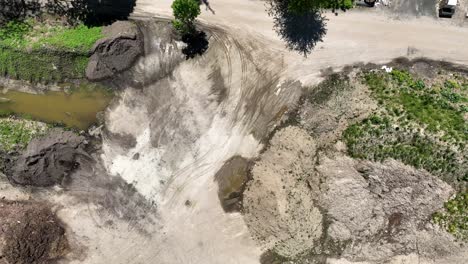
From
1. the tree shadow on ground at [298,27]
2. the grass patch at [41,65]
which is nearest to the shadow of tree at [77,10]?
the grass patch at [41,65]

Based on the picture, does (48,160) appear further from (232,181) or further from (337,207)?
(337,207)

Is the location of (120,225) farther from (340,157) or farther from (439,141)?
(439,141)

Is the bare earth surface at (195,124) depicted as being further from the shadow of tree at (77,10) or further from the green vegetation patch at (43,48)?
A: the green vegetation patch at (43,48)

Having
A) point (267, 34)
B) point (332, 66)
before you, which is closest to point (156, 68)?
point (267, 34)

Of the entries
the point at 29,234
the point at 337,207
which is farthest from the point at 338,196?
the point at 29,234

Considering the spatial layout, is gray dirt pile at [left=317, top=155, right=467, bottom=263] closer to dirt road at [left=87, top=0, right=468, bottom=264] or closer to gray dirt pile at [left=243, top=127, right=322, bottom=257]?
gray dirt pile at [left=243, top=127, right=322, bottom=257]

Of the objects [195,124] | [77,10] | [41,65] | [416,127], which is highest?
[77,10]
